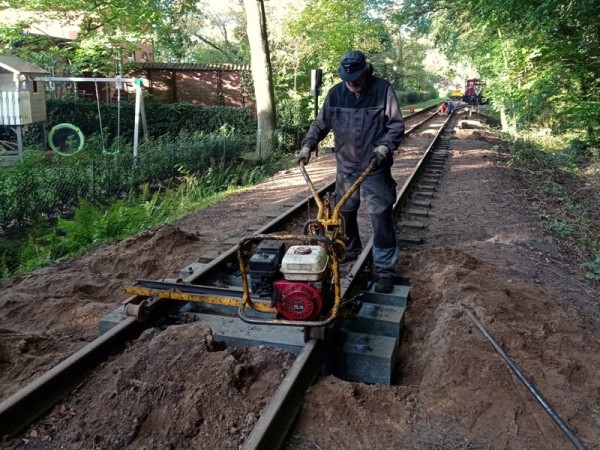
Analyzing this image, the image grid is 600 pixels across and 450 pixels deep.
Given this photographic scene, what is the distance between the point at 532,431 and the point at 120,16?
833 inches

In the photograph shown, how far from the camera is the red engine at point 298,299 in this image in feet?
11.9

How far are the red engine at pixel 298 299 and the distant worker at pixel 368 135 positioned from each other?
1.24 m

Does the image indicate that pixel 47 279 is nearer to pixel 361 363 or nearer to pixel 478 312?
pixel 361 363

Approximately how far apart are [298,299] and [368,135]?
6.15 feet

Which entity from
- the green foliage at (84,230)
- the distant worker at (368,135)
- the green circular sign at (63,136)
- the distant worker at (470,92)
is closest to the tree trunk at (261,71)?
the green circular sign at (63,136)

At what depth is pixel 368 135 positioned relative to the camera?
483 centimetres

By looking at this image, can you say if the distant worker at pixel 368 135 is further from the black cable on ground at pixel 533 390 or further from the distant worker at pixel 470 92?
the distant worker at pixel 470 92

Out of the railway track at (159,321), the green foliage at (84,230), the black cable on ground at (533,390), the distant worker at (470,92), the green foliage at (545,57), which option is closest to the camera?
the black cable on ground at (533,390)

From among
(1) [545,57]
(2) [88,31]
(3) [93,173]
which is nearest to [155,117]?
(2) [88,31]

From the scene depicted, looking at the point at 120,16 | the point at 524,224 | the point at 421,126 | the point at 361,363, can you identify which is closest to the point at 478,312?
the point at 361,363

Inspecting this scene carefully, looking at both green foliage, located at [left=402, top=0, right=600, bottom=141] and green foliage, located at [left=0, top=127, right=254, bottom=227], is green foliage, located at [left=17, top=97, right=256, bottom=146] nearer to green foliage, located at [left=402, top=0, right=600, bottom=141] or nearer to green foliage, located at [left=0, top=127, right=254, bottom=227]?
green foliage, located at [left=0, top=127, right=254, bottom=227]

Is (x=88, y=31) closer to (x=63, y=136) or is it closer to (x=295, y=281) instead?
(x=63, y=136)

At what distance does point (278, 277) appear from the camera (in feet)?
12.5

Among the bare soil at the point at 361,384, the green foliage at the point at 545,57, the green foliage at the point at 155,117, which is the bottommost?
the bare soil at the point at 361,384
